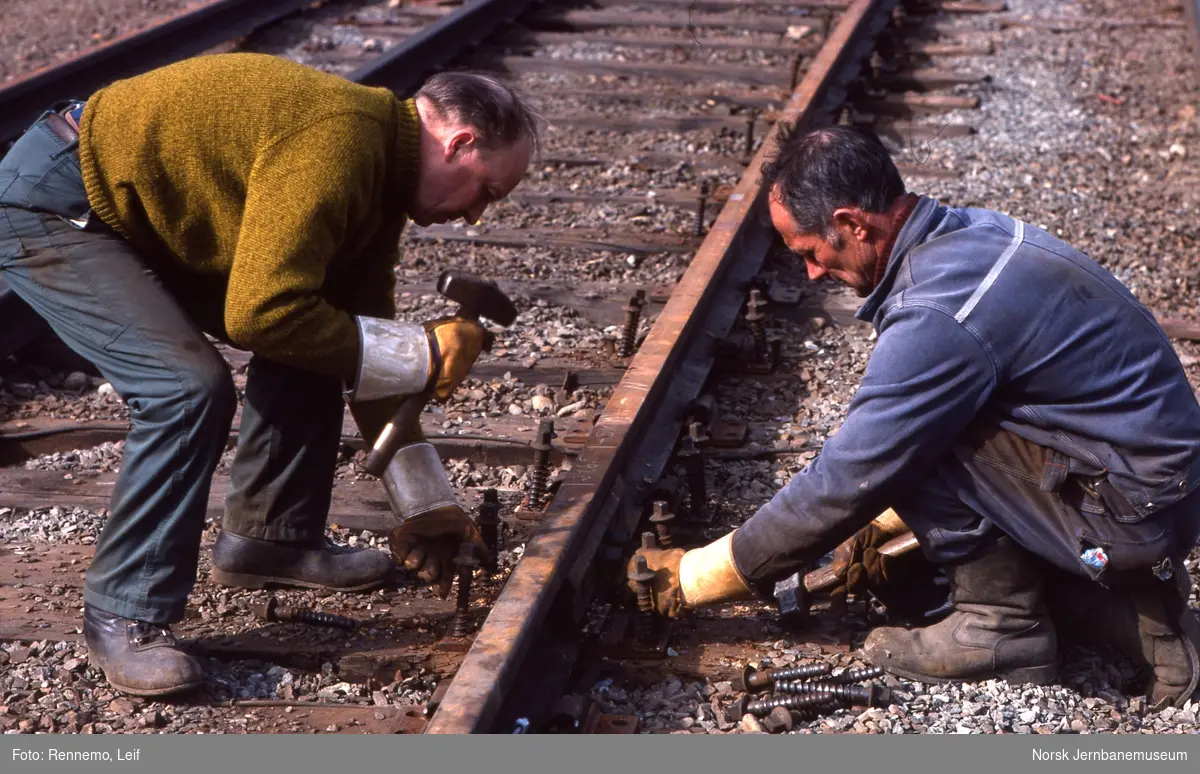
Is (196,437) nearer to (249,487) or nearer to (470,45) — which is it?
(249,487)

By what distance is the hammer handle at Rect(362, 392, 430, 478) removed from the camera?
3.78 m

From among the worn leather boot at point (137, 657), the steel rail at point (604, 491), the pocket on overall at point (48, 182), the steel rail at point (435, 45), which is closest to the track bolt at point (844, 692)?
the steel rail at point (604, 491)

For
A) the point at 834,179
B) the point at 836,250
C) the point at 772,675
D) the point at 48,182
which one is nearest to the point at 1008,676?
the point at 772,675

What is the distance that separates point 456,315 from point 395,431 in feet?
1.11

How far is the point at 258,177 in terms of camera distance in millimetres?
3381

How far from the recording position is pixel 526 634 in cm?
343

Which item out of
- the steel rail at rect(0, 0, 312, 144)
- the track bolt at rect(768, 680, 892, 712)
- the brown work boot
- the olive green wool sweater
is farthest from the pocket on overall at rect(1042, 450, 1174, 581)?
the steel rail at rect(0, 0, 312, 144)

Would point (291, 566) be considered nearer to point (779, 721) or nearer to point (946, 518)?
point (779, 721)

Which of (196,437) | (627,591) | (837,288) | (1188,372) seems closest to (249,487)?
(196,437)

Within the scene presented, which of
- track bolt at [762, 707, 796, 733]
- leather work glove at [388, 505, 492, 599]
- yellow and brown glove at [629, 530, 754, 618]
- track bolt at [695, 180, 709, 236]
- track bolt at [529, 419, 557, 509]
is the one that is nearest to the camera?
track bolt at [762, 707, 796, 733]

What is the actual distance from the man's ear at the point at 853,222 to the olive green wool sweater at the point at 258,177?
39.7 inches

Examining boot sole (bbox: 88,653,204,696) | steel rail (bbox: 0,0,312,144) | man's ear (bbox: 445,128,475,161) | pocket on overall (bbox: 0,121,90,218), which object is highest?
man's ear (bbox: 445,128,475,161)

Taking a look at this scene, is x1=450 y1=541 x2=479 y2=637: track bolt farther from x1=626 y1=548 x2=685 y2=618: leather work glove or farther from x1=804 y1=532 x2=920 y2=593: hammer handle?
x1=804 y1=532 x2=920 y2=593: hammer handle

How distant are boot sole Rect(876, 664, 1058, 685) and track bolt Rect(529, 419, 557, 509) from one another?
1170 mm
